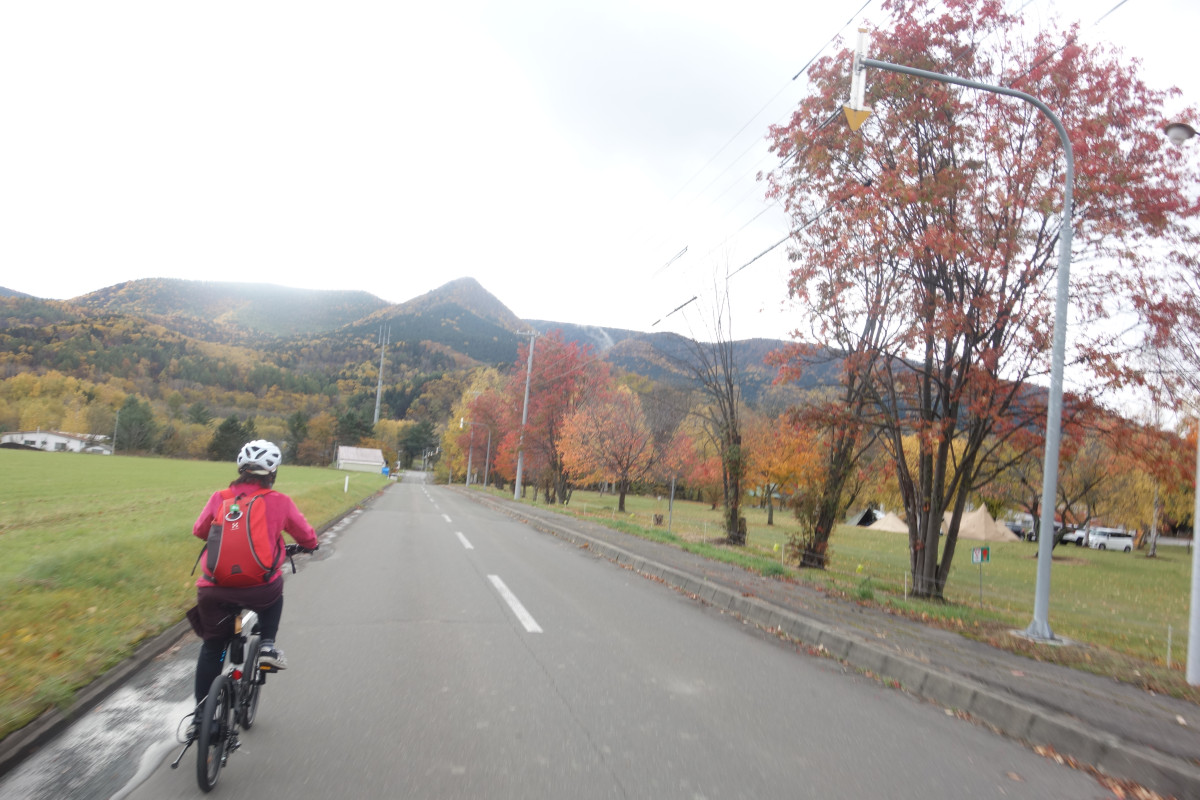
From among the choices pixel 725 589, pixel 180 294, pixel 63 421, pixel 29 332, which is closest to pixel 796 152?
pixel 725 589

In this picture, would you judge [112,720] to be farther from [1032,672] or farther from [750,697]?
[1032,672]

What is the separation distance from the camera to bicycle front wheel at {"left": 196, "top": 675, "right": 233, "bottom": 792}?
304cm

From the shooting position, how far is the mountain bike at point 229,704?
A: 307 centimetres

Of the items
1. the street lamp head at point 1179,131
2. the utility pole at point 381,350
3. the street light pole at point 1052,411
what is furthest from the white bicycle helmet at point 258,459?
the utility pole at point 381,350

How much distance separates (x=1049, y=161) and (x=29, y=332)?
148 meters

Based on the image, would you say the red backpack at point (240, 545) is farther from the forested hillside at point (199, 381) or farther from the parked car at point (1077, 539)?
the parked car at point (1077, 539)

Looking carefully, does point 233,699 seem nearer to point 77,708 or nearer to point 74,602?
point 77,708

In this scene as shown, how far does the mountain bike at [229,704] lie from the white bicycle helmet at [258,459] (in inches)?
21.7

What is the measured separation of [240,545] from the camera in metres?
3.43

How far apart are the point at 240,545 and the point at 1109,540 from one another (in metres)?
69.9

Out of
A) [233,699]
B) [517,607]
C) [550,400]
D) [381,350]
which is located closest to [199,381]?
[381,350]

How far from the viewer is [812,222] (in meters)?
12.9

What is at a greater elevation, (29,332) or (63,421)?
(29,332)

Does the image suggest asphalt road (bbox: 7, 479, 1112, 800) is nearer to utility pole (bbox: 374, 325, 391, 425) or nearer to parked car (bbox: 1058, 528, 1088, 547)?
parked car (bbox: 1058, 528, 1088, 547)
